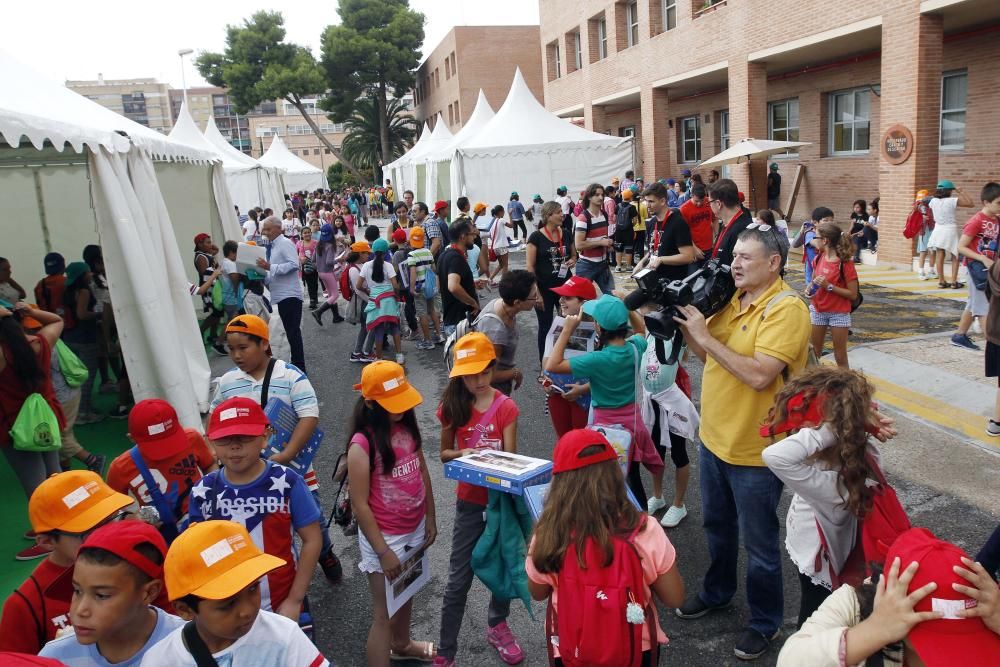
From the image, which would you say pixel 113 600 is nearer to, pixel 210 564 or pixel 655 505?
pixel 210 564

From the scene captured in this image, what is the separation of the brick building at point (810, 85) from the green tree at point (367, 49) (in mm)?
27123

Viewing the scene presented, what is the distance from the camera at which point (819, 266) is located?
6859mm

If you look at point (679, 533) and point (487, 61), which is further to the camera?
point (487, 61)

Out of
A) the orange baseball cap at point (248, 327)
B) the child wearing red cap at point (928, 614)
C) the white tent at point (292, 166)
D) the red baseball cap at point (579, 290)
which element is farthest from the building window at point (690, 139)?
the child wearing red cap at point (928, 614)

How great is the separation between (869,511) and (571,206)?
16.1 metres

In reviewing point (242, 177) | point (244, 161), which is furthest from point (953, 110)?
point (242, 177)

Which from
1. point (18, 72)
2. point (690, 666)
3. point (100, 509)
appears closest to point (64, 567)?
point (100, 509)

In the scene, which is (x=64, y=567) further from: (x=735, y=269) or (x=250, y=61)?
(x=250, y=61)

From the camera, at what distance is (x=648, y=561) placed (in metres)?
2.31

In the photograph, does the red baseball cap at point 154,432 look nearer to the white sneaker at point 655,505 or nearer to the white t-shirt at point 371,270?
the white sneaker at point 655,505

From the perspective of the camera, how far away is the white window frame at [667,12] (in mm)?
22983

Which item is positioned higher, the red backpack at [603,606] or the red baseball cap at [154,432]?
the red baseball cap at [154,432]

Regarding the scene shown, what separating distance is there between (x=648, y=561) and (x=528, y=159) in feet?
65.0

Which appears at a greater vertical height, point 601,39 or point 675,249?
point 601,39
